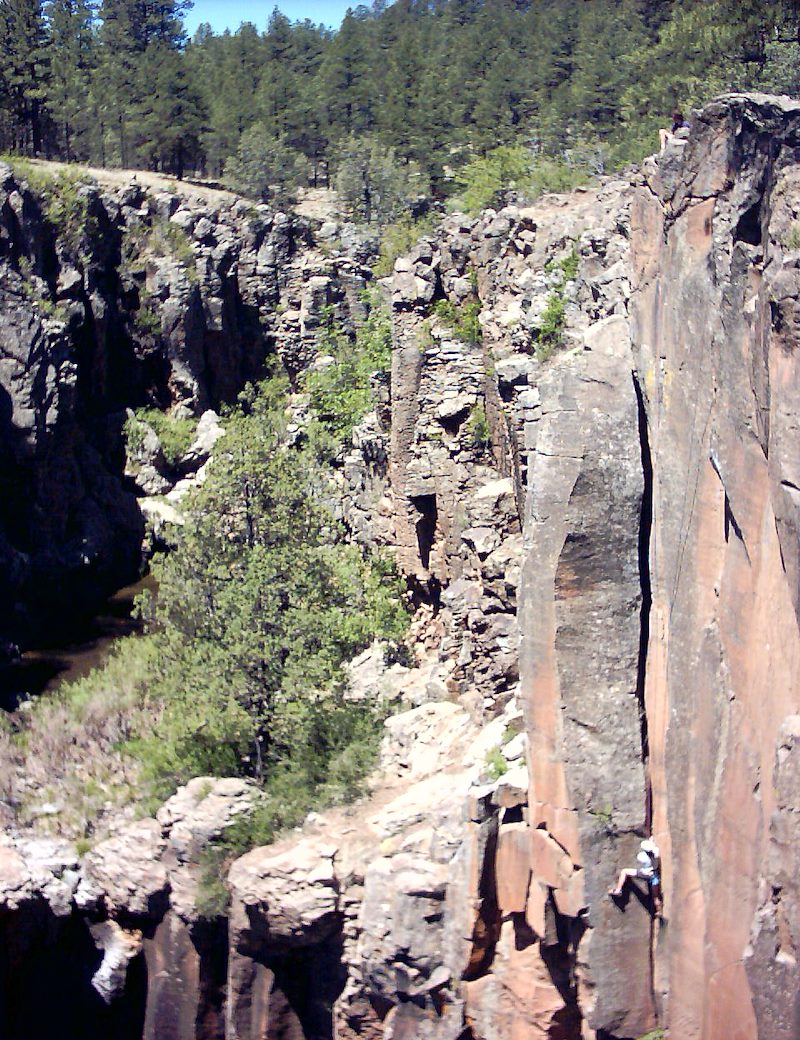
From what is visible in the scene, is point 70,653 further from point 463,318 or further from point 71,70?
point 71,70

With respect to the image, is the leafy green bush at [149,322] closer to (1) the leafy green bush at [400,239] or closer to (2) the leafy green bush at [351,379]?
(2) the leafy green bush at [351,379]

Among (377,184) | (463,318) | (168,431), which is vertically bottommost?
(463,318)

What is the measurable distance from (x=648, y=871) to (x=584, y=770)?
1210 mm

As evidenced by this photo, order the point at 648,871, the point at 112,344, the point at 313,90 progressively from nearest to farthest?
the point at 648,871 → the point at 112,344 → the point at 313,90

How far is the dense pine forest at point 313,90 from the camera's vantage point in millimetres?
48844

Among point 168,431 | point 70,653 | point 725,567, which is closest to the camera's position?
point 725,567

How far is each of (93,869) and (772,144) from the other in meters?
14.0

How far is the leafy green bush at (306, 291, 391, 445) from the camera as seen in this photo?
3275 cm

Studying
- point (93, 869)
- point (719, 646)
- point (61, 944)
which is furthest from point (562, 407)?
point (61, 944)

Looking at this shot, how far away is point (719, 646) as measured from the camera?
10.7 meters

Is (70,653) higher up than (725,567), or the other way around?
(725,567)

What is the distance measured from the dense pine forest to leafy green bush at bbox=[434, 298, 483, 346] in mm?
13176

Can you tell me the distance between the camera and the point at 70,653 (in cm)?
3262

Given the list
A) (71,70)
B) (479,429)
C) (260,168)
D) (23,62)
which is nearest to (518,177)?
(479,429)
